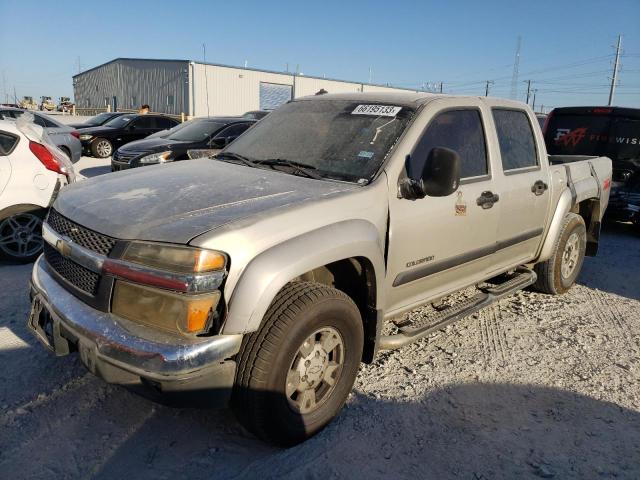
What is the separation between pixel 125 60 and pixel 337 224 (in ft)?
156

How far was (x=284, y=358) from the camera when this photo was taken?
241cm

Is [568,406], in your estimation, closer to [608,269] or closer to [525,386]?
[525,386]

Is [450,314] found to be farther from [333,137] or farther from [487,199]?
[333,137]

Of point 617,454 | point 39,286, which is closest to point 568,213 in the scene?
A: point 617,454

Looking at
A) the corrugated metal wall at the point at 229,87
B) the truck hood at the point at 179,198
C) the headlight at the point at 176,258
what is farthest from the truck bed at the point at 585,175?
the corrugated metal wall at the point at 229,87

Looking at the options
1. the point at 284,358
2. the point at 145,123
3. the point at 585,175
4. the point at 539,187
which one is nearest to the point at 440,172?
the point at 284,358

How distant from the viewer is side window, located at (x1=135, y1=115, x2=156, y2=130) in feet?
51.7

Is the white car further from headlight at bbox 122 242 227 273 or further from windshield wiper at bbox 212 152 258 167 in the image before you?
headlight at bbox 122 242 227 273

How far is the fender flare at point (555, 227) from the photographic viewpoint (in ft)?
15.2

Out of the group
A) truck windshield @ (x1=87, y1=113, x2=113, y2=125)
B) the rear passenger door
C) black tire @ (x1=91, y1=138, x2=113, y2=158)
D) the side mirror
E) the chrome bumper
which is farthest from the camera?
truck windshield @ (x1=87, y1=113, x2=113, y2=125)

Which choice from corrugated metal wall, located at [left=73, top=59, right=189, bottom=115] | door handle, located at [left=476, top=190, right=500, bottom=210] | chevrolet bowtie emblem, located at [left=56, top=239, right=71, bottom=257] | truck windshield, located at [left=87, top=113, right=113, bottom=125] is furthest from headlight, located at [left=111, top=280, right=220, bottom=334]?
corrugated metal wall, located at [left=73, top=59, right=189, bottom=115]

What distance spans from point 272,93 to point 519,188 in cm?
3990

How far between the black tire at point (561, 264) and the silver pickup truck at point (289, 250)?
87 centimetres

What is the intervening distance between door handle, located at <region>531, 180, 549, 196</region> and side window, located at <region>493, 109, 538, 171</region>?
0.17m
